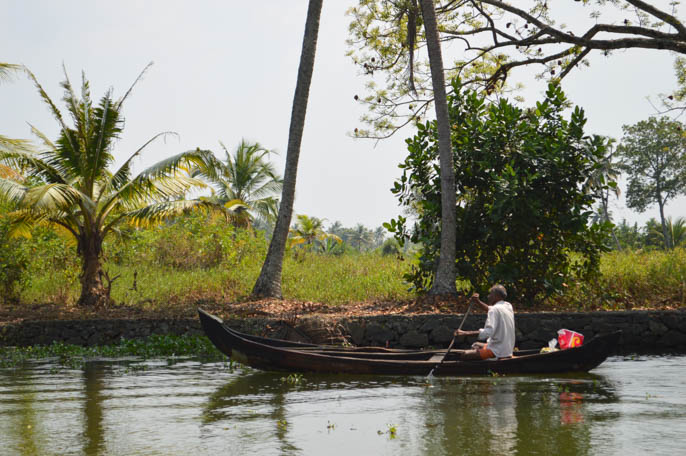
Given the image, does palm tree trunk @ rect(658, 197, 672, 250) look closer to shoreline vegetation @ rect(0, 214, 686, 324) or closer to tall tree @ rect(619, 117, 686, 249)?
tall tree @ rect(619, 117, 686, 249)

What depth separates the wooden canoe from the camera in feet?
30.5

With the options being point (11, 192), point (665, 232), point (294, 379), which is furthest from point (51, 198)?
point (665, 232)

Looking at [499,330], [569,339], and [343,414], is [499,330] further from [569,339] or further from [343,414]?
[343,414]

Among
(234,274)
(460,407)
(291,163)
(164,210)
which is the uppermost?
(291,163)

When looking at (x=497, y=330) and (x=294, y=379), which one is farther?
(x=294, y=379)

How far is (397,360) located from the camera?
9.66m

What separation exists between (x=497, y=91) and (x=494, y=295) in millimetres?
11162

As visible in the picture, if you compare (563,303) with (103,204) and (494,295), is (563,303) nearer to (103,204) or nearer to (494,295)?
(494,295)

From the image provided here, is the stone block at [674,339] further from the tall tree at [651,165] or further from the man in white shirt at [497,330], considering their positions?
the tall tree at [651,165]

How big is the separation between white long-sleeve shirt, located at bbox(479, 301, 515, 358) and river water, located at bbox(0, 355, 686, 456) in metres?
0.50

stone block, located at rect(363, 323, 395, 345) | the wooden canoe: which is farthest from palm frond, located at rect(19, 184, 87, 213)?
stone block, located at rect(363, 323, 395, 345)

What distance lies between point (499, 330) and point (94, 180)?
1221 cm

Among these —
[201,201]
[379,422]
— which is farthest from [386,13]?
[379,422]

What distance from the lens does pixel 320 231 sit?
37500mm
